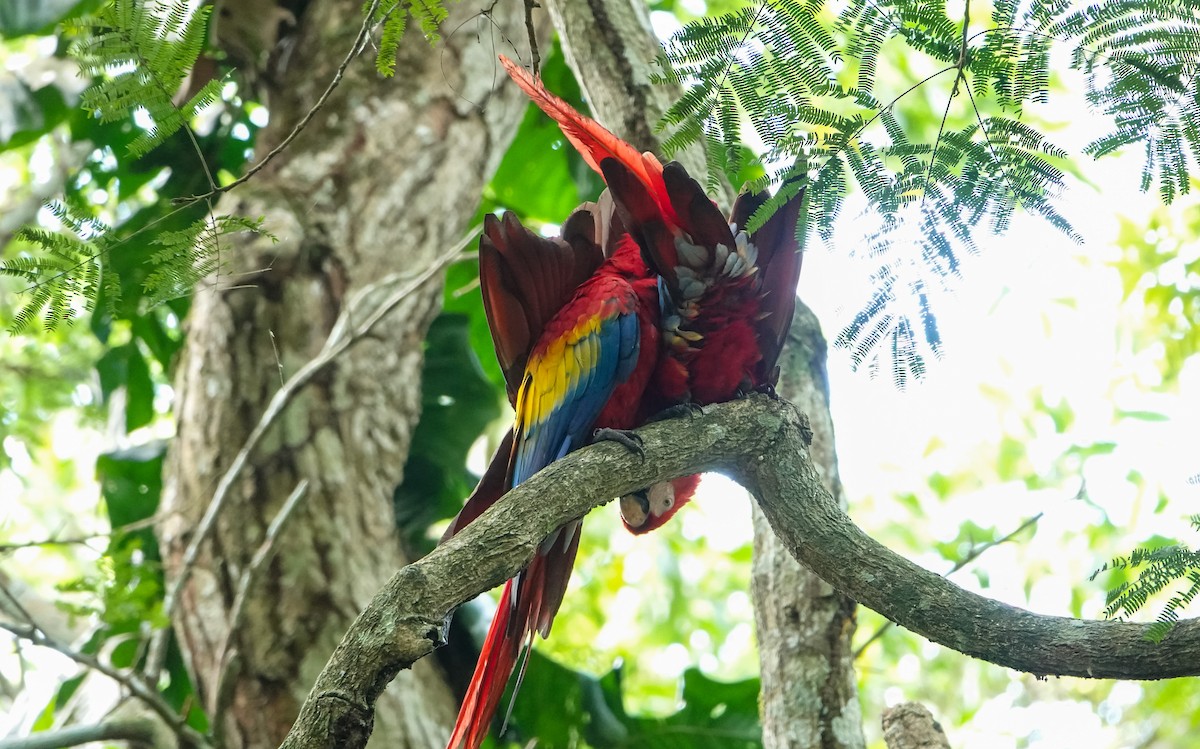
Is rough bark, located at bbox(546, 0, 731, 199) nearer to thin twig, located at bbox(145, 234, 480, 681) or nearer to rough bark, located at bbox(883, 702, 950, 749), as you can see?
thin twig, located at bbox(145, 234, 480, 681)

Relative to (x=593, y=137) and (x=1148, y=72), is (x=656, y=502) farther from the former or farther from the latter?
(x=1148, y=72)

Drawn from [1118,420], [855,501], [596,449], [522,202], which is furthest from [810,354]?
[855,501]

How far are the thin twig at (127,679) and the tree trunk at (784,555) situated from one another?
1501 millimetres

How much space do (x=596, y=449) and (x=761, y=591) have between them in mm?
856

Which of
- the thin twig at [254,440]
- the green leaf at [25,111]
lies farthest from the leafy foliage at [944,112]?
the green leaf at [25,111]

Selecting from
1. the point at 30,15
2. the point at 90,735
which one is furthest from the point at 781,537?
the point at 30,15

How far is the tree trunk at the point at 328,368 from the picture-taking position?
125 inches

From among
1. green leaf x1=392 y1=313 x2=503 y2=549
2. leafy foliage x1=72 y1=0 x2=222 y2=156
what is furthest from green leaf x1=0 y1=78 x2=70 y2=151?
leafy foliage x1=72 y1=0 x2=222 y2=156

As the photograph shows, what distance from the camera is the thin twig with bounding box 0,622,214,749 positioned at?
2.42 metres

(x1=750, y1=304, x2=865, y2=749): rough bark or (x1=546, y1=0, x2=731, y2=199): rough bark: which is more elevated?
(x1=546, y1=0, x2=731, y2=199): rough bark

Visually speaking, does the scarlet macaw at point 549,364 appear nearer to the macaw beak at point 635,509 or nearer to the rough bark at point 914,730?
the macaw beak at point 635,509

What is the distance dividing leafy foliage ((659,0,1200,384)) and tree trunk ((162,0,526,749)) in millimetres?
1403

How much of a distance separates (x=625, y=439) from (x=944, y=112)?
0.79 m

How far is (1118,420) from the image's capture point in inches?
203
